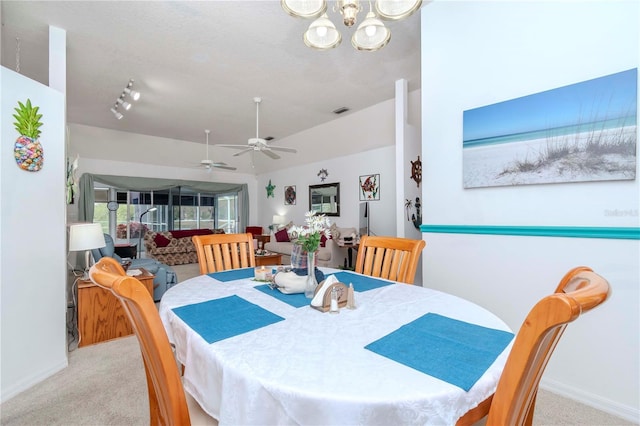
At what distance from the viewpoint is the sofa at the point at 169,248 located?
20.6ft

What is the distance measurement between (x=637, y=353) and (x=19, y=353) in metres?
3.83

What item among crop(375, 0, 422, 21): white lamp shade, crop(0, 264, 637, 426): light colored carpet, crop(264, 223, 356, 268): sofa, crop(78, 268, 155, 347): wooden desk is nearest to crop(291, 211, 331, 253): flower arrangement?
crop(375, 0, 422, 21): white lamp shade

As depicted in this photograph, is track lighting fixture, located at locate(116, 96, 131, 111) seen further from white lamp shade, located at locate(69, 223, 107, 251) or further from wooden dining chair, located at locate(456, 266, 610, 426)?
wooden dining chair, located at locate(456, 266, 610, 426)

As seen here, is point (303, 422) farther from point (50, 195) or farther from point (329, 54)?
point (329, 54)

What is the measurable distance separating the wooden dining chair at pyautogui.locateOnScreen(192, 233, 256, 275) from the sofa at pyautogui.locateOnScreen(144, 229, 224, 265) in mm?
4865

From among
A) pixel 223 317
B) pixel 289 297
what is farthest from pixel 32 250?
pixel 289 297

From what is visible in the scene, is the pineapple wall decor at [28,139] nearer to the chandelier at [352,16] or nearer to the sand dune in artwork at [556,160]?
the chandelier at [352,16]

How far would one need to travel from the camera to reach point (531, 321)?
1.85ft

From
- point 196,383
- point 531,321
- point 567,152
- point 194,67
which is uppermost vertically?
point 194,67

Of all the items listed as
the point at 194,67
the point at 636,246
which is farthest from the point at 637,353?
the point at 194,67

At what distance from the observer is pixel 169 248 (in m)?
6.38

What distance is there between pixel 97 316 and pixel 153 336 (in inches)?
101

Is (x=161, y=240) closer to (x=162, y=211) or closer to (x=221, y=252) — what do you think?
(x=162, y=211)

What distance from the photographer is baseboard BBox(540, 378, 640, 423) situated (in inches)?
64.2
